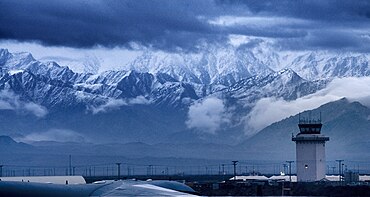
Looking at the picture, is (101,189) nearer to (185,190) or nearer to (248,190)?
(185,190)

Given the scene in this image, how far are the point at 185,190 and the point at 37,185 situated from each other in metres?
25.6

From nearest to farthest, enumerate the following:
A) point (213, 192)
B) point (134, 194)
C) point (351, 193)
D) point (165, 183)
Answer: point (134, 194)
point (165, 183)
point (351, 193)
point (213, 192)

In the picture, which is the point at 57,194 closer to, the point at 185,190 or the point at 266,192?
the point at 185,190

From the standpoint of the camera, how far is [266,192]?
188375 millimetres

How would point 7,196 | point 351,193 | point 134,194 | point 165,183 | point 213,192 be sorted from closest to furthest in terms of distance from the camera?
point 134,194 → point 7,196 → point 165,183 → point 351,193 → point 213,192

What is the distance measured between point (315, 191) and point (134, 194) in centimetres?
10661

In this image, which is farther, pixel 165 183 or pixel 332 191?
pixel 332 191

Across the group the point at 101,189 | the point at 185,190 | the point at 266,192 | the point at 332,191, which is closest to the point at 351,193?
the point at 332,191

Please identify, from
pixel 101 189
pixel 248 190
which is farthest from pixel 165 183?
pixel 248 190

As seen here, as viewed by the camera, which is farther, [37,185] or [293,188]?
[293,188]

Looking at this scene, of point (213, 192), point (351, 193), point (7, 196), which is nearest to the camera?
point (7, 196)

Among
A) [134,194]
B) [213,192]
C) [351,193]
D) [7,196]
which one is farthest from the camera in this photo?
[213,192]

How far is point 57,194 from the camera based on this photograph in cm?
8969

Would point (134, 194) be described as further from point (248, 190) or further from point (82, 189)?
point (248, 190)
